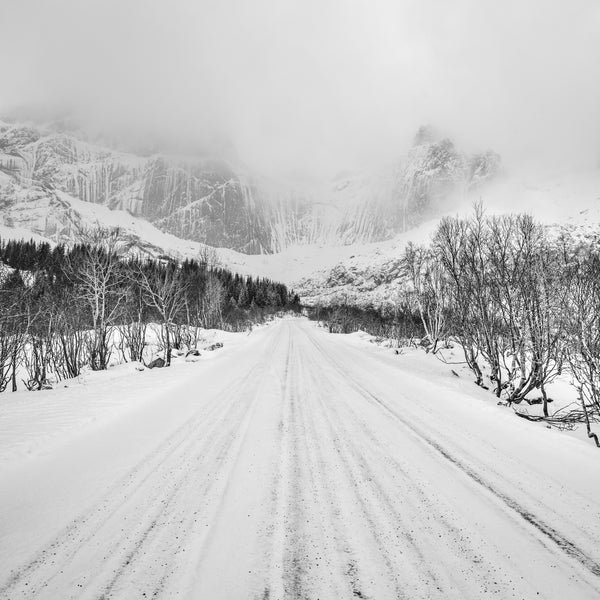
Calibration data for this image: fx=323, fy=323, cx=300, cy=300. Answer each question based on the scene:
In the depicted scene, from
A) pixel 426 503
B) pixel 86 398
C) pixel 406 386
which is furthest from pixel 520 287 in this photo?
pixel 86 398

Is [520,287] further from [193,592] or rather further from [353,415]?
[193,592]

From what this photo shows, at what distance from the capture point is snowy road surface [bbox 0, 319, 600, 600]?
7.95ft

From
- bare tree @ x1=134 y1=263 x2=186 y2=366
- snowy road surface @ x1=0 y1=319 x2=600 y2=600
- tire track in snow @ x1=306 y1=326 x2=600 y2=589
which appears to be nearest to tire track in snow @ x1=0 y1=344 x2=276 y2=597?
snowy road surface @ x1=0 y1=319 x2=600 y2=600

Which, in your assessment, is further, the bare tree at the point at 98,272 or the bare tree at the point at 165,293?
the bare tree at the point at 98,272

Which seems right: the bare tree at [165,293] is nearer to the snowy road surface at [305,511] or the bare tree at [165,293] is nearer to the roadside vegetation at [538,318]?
the snowy road surface at [305,511]

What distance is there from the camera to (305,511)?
3297mm

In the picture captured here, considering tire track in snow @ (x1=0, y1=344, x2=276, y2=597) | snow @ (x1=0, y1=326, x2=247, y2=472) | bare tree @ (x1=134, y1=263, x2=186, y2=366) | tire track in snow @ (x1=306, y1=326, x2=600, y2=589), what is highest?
bare tree @ (x1=134, y1=263, x2=186, y2=366)

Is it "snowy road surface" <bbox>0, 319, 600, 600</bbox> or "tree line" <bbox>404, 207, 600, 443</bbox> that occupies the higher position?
"tree line" <bbox>404, 207, 600, 443</bbox>

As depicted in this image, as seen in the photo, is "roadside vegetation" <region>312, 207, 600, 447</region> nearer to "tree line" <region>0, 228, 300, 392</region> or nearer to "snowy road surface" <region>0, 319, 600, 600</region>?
"snowy road surface" <region>0, 319, 600, 600</region>

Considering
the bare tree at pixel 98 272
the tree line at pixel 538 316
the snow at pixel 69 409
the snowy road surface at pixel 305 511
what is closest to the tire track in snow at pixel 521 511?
the snowy road surface at pixel 305 511

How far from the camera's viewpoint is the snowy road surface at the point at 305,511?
2.42 m

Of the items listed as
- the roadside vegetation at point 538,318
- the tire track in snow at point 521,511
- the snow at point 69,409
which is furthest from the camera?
the roadside vegetation at point 538,318

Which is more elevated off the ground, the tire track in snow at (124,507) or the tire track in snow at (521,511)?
the tire track in snow at (521,511)

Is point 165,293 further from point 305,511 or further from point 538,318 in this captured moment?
point 538,318
